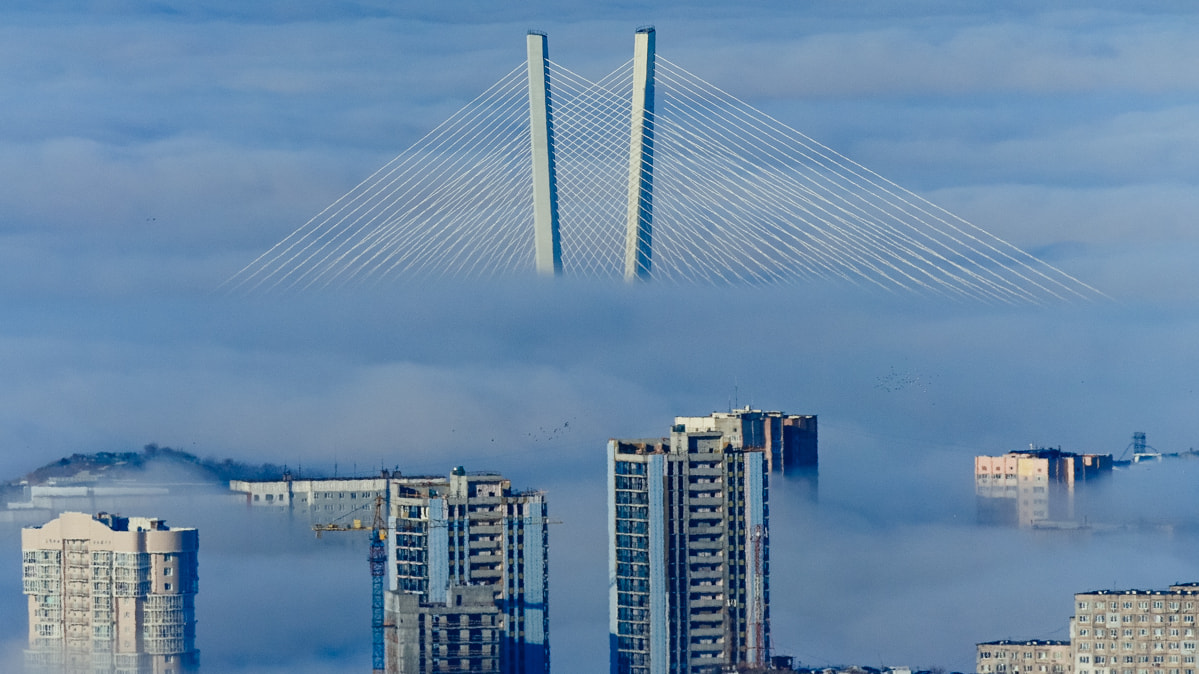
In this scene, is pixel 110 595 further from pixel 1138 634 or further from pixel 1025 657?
pixel 1138 634

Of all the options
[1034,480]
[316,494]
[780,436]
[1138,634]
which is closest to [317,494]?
[316,494]

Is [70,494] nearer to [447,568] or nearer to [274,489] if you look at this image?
[274,489]

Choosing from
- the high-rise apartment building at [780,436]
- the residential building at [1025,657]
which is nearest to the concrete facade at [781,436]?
the high-rise apartment building at [780,436]

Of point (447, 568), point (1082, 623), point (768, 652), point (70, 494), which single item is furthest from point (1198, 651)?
point (70, 494)

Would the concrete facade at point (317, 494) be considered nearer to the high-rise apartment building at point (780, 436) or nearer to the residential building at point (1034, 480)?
the high-rise apartment building at point (780, 436)

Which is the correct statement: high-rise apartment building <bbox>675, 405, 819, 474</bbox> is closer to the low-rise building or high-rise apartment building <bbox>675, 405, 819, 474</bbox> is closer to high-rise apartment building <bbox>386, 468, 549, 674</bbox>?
the low-rise building

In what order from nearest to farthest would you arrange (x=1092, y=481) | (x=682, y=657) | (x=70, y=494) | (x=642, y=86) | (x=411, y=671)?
(x=411, y=671)
(x=682, y=657)
(x=642, y=86)
(x=70, y=494)
(x=1092, y=481)

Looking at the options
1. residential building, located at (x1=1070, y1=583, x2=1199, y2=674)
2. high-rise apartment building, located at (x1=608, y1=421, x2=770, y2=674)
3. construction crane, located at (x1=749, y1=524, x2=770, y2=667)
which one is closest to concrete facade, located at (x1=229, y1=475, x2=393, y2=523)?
high-rise apartment building, located at (x1=608, y1=421, x2=770, y2=674)
